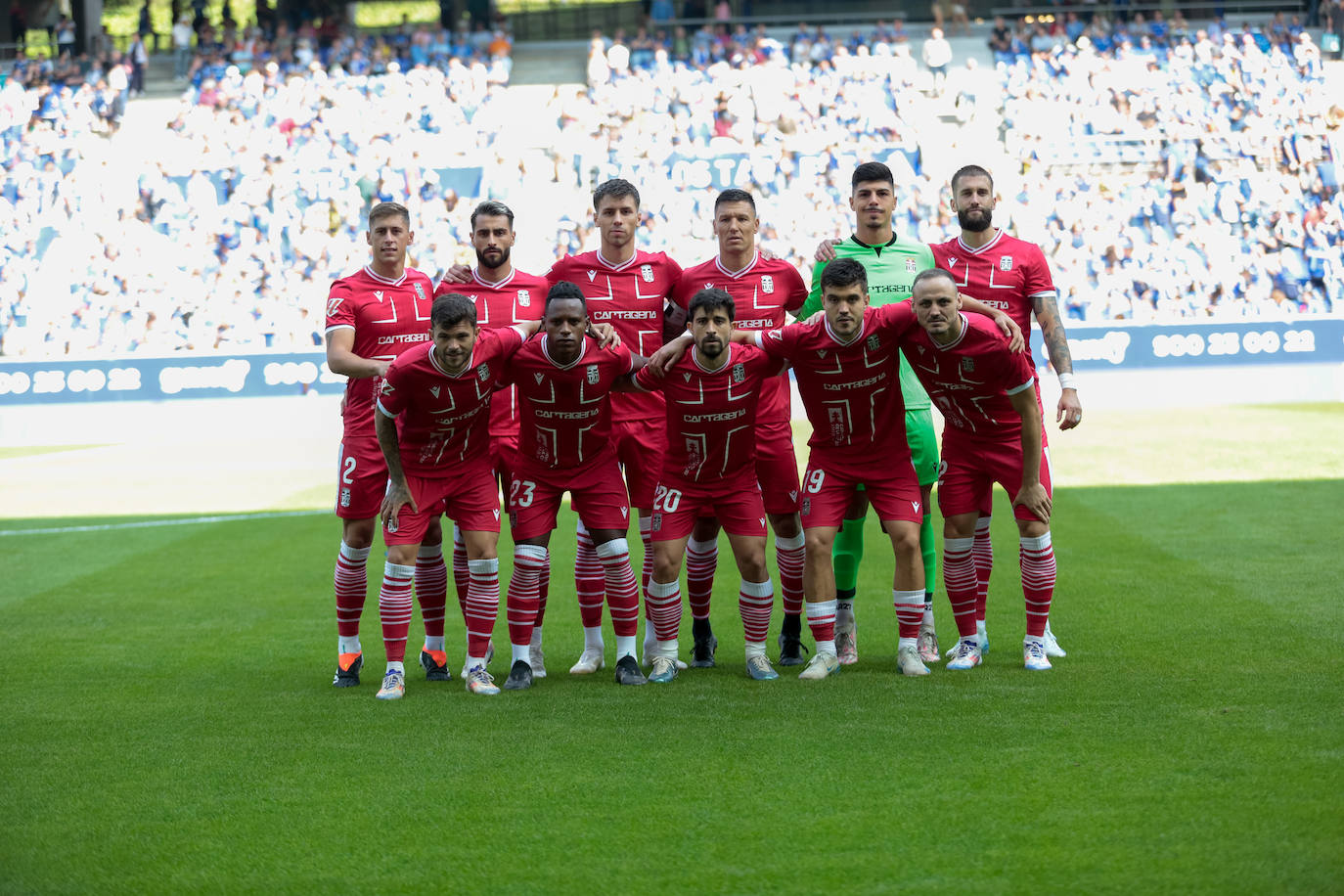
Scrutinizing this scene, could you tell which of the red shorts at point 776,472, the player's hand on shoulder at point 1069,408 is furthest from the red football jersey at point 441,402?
the player's hand on shoulder at point 1069,408

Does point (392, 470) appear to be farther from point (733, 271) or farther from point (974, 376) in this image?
point (974, 376)

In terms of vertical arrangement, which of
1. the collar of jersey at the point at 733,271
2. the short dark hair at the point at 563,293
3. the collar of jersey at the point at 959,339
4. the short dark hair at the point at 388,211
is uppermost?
the short dark hair at the point at 388,211

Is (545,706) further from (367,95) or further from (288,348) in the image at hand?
(367,95)

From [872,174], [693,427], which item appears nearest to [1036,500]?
[693,427]

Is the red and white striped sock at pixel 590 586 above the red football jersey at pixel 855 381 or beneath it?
beneath

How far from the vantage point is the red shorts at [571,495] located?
254 inches

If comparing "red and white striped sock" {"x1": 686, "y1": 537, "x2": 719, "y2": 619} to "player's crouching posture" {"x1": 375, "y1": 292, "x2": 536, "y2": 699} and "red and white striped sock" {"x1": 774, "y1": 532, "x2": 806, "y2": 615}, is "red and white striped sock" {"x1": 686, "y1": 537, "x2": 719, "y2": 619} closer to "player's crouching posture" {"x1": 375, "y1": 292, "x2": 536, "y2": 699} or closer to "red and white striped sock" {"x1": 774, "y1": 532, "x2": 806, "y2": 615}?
"red and white striped sock" {"x1": 774, "y1": 532, "x2": 806, "y2": 615}

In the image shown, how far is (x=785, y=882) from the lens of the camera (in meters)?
3.69

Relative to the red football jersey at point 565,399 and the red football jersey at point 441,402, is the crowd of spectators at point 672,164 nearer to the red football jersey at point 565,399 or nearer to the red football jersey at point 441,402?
the red football jersey at point 441,402

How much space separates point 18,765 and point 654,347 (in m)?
3.44

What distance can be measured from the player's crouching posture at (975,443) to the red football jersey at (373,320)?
2.45 meters

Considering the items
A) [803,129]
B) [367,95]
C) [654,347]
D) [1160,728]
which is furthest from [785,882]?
[367,95]

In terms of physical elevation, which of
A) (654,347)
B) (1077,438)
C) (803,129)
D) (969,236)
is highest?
(803,129)

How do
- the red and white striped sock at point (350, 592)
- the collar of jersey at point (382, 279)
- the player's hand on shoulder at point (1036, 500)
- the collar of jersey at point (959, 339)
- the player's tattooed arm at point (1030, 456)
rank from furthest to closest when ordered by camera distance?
the collar of jersey at point (382, 279) < the red and white striped sock at point (350, 592) < the player's hand on shoulder at point (1036, 500) < the player's tattooed arm at point (1030, 456) < the collar of jersey at point (959, 339)
